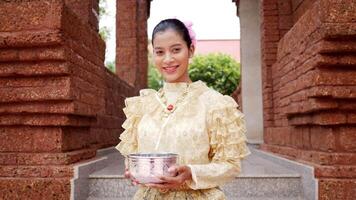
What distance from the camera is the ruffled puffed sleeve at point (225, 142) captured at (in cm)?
150

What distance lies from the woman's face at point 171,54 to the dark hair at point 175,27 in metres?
0.01

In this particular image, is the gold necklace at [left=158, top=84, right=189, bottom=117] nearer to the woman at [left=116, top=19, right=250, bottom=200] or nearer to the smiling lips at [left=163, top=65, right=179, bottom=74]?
the woman at [left=116, top=19, right=250, bottom=200]

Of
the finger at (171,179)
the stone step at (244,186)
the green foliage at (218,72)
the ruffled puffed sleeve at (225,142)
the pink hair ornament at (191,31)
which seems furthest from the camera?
the green foliage at (218,72)

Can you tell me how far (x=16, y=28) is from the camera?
10.7 ft

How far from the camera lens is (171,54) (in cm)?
155

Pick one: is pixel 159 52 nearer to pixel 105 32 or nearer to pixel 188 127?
pixel 188 127

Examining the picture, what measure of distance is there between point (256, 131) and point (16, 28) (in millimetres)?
7492

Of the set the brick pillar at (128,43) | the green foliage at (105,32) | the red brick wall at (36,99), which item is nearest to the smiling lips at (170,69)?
the red brick wall at (36,99)

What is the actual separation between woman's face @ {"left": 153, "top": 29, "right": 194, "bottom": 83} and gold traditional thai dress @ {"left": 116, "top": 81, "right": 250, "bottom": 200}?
107 millimetres

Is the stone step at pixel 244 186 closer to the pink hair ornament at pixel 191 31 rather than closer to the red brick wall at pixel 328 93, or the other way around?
the red brick wall at pixel 328 93

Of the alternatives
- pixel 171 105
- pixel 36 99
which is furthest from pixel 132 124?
pixel 36 99

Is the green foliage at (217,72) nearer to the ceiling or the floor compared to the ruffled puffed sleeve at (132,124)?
nearer to the ceiling

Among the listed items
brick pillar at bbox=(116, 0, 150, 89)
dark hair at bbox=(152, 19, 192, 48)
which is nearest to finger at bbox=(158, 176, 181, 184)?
dark hair at bbox=(152, 19, 192, 48)

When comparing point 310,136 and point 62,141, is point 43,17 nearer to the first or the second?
point 62,141
